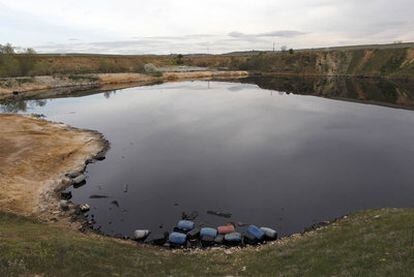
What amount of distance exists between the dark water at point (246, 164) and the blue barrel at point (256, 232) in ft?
9.10

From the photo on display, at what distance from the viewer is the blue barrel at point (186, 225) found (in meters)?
32.7

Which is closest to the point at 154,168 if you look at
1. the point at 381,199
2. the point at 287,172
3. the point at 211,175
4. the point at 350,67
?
the point at 211,175

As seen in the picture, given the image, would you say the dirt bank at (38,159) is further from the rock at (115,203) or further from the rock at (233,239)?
the rock at (233,239)

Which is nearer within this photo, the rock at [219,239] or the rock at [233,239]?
the rock at [233,239]

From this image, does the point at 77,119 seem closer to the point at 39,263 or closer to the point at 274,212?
the point at 274,212

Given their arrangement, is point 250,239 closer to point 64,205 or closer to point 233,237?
point 233,237

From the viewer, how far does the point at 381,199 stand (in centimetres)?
3881

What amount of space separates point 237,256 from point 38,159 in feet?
110

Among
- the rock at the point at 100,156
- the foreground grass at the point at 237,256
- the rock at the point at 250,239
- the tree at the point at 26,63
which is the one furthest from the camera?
the tree at the point at 26,63

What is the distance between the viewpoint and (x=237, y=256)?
2619cm

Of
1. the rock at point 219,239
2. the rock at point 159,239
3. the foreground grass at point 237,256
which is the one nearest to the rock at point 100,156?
the rock at point 159,239

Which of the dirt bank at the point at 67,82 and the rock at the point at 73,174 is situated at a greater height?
the dirt bank at the point at 67,82

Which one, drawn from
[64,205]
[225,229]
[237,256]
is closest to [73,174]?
[64,205]

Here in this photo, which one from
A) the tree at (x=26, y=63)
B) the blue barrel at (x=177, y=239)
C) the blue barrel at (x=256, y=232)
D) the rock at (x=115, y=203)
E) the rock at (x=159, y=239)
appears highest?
the tree at (x=26, y=63)
